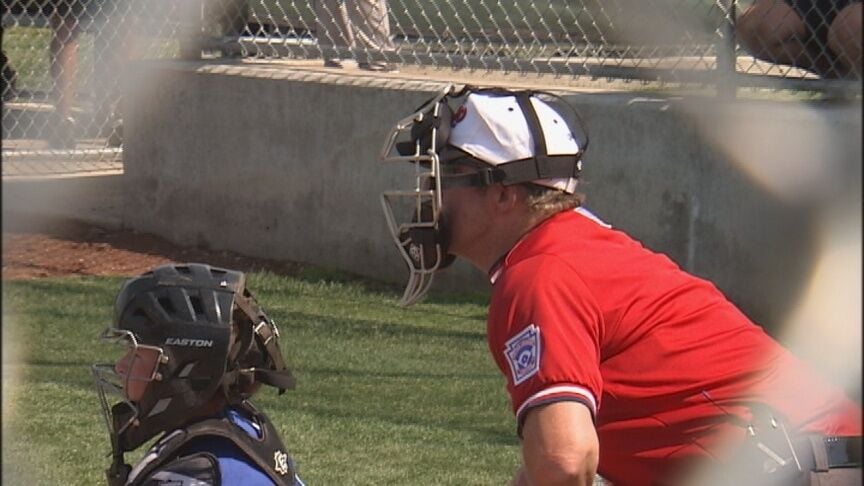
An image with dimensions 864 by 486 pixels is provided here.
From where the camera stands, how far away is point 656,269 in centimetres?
302

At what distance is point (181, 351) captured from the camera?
3143 millimetres

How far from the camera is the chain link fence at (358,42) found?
24.2ft

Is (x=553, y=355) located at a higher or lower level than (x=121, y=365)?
higher

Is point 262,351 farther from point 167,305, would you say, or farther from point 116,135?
point 116,135

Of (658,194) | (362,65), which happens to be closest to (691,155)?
(658,194)

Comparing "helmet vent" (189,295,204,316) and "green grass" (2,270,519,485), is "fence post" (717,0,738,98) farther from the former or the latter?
"helmet vent" (189,295,204,316)

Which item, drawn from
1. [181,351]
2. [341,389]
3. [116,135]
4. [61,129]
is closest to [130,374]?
[181,351]

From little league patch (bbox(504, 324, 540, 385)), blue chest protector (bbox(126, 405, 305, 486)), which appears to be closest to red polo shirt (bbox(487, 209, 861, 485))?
little league patch (bbox(504, 324, 540, 385))

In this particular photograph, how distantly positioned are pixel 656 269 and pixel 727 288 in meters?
3.85

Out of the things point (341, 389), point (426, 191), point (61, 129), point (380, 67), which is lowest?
point (341, 389)

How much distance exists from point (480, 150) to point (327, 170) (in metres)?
5.66

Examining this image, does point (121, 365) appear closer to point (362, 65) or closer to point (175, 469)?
point (175, 469)

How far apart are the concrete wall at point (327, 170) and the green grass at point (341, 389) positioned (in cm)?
41

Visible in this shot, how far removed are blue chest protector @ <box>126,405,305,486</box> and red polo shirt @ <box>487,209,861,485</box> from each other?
0.54 meters
